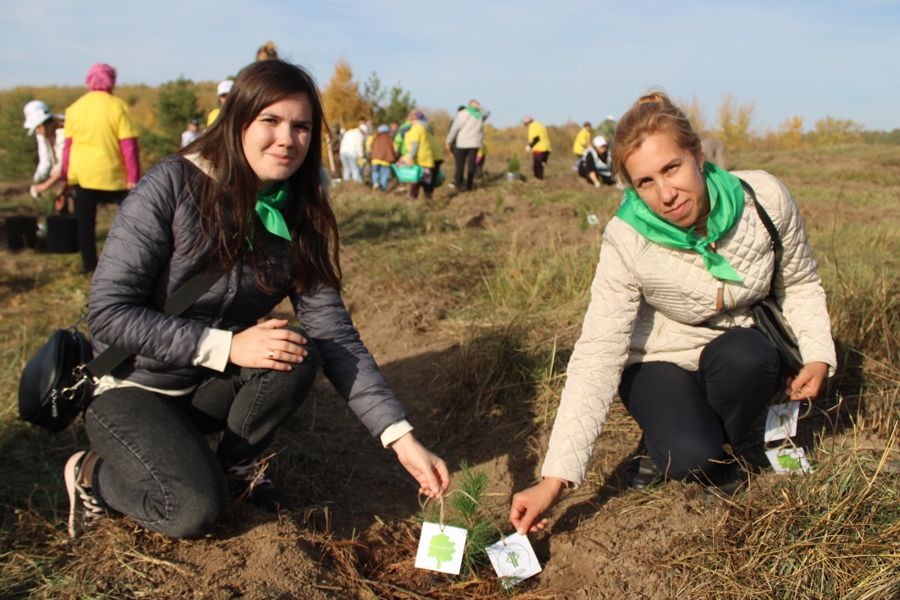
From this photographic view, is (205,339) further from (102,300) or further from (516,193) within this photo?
(516,193)

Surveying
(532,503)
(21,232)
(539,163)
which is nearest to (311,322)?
(532,503)

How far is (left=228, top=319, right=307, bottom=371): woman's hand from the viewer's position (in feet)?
6.49

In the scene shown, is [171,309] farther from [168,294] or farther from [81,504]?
[81,504]

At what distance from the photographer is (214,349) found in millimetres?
2012

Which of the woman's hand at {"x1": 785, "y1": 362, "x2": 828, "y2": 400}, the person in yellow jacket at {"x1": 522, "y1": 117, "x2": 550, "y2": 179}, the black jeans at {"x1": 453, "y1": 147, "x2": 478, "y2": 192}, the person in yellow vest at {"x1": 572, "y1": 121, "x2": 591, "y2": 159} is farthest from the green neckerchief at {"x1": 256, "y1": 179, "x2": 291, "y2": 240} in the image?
the person in yellow vest at {"x1": 572, "y1": 121, "x2": 591, "y2": 159}

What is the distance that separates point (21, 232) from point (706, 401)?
22.6ft

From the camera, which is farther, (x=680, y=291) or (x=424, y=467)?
(x=680, y=291)

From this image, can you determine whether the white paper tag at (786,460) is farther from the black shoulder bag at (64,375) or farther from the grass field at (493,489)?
the black shoulder bag at (64,375)

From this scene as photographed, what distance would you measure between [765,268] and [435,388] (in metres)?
1.70

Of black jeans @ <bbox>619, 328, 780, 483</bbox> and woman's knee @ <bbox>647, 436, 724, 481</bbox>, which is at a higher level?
black jeans @ <bbox>619, 328, 780, 483</bbox>

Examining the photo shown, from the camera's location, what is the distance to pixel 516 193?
11203 millimetres

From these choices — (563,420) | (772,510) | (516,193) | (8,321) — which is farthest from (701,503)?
(516,193)

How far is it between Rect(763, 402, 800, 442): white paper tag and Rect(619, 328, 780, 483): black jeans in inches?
3.2

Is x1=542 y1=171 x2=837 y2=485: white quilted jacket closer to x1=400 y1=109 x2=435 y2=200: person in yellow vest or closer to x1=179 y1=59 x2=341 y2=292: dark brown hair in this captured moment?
x1=179 y1=59 x2=341 y2=292: dark brown hair
